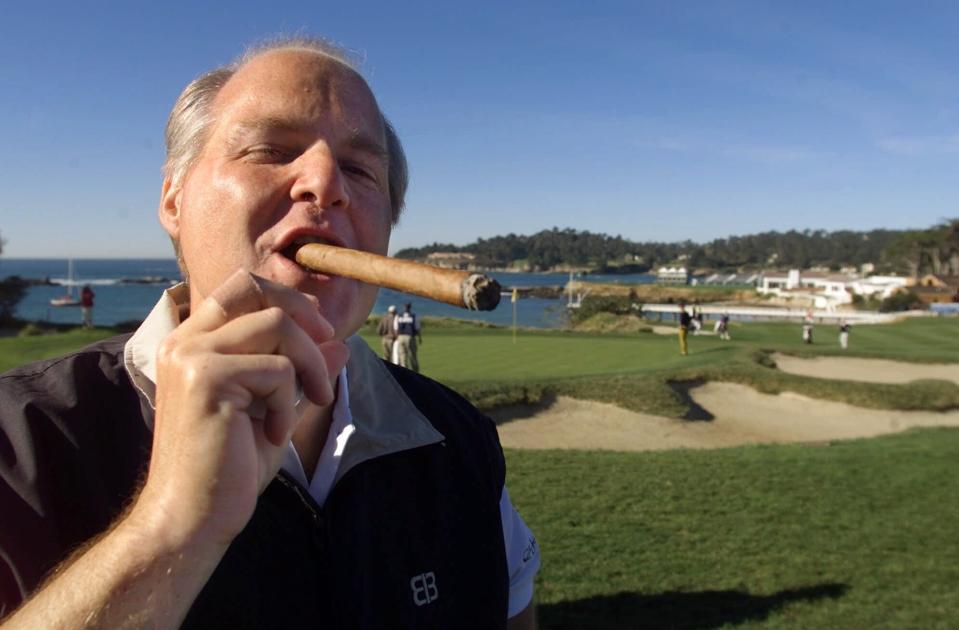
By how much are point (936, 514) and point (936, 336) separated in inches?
978

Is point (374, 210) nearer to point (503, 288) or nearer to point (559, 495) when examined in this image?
point (503, 288)

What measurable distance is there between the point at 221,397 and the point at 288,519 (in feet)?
2.30

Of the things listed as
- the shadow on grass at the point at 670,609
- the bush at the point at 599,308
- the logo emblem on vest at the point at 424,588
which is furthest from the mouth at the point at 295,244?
the bush at the point at 599,308

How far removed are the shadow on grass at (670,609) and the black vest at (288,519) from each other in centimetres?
365

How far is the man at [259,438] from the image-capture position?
43.3 inches

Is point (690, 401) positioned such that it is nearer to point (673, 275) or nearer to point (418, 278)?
point (418, 278)

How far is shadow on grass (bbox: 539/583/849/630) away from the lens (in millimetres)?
5328

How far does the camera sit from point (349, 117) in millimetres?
1696

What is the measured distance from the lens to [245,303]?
1.12m

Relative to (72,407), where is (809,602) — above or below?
below

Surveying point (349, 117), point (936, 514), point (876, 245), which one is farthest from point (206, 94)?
point (876, 245)

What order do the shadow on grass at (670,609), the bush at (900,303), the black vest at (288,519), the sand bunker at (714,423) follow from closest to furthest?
1. the black vest at (288,519)
2. the shadow on grass at (670,609)
3. the sand bunker at (714,423)
4. the bush at (900,303)

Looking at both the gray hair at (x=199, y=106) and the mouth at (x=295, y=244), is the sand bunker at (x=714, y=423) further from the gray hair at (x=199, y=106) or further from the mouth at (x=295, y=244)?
the mouth at (x=295, y=244)

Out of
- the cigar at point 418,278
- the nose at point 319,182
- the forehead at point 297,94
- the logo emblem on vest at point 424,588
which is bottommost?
the logo emblem on vest at point 424,588
